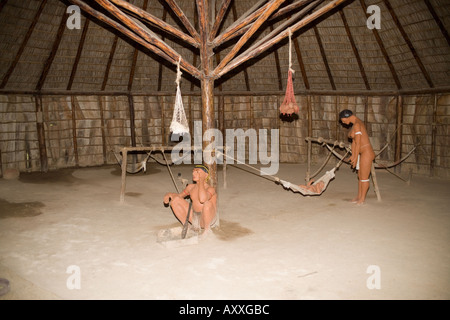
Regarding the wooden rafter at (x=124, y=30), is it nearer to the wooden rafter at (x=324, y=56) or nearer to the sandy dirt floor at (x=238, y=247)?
the sandy dirt floor at (x=238, y=247)

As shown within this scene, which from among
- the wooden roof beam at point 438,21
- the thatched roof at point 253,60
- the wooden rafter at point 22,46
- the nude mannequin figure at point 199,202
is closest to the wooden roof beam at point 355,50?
the thatched roof at point 253,60

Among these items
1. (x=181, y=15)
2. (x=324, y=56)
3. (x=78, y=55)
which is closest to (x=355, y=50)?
(x=324, y=56)

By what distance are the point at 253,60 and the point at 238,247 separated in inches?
258

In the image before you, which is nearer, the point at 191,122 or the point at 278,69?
the point at 278,69

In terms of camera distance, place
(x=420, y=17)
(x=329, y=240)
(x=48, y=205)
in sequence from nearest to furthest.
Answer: (x=329, y=240) < (x=48, y=205) < (x=420, y=17)

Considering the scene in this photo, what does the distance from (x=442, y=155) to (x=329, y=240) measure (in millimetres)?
5114

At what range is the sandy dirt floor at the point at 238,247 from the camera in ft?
11.1

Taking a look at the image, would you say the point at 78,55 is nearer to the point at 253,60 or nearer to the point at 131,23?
the point at 253,60

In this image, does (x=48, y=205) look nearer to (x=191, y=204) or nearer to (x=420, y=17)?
(x=191, y=204)

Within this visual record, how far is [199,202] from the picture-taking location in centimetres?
476

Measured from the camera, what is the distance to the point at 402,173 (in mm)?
8812

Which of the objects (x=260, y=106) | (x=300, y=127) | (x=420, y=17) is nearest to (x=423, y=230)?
(x=420, y=17)

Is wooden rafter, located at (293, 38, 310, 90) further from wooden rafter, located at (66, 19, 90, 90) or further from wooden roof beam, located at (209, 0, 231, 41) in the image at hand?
wooden rafter, located at (66, 19, 90, 90)

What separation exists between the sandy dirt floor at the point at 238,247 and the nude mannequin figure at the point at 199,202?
0.29 meters
